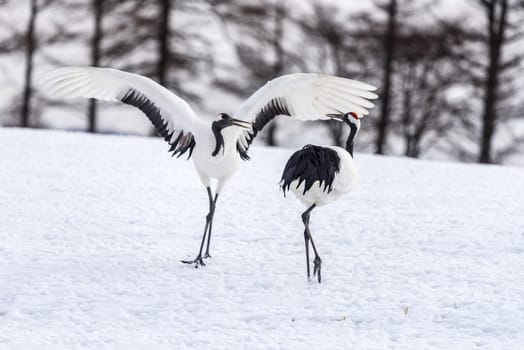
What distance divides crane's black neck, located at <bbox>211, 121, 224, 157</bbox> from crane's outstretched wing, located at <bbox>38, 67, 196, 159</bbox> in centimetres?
33

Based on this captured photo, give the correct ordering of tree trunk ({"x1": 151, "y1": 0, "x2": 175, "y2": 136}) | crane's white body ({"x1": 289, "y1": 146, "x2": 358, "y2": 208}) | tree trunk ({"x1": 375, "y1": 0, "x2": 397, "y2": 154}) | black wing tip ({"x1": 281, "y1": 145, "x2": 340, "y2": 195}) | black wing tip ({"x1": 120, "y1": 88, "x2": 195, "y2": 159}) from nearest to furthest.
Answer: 1. black wing tip ({"x1": 281, "y1": 145, "x2": 340, "y2": 195})
2. crane's white body ({"x1": 289, "y1": 146, "x2": 358, "y2": 208})
3. black wing tip ({"x1": 120, "y1": 88, "x2": 195, "y2": 159})
4. tree trunk ({"x1": 375, "y1": 0, "x2": 397, "y2": 154})
5. tree trunk ({"x1": 151, "y1": 0, "x2": 175, "y2": 136})

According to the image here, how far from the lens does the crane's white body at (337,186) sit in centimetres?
731

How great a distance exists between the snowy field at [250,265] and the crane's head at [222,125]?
1.37 m

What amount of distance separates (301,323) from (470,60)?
1913 centimetres

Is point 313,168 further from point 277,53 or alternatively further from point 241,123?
point 277,53

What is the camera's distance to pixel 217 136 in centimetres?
764

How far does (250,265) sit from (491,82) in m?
17.1

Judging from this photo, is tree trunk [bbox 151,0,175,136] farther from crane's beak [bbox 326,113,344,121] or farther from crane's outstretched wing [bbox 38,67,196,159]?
crane's beak [bbox 326,113,344,121]

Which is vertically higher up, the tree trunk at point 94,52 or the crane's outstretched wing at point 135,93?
the tree trunk at point 94,52

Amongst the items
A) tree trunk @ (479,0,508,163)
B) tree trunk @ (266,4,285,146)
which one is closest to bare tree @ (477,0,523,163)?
tree trunk @ (479,0,508,163)

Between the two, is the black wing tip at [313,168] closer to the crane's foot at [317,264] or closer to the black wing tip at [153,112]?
the crane's foot at [317,264]

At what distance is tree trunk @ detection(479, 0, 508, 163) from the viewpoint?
76.8ft

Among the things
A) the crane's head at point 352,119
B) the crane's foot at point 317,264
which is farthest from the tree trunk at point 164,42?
the crane's foot at point 317,264

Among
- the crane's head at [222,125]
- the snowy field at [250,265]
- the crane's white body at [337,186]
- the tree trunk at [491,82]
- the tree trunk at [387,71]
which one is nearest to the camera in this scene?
the snowy field at [250,265]
